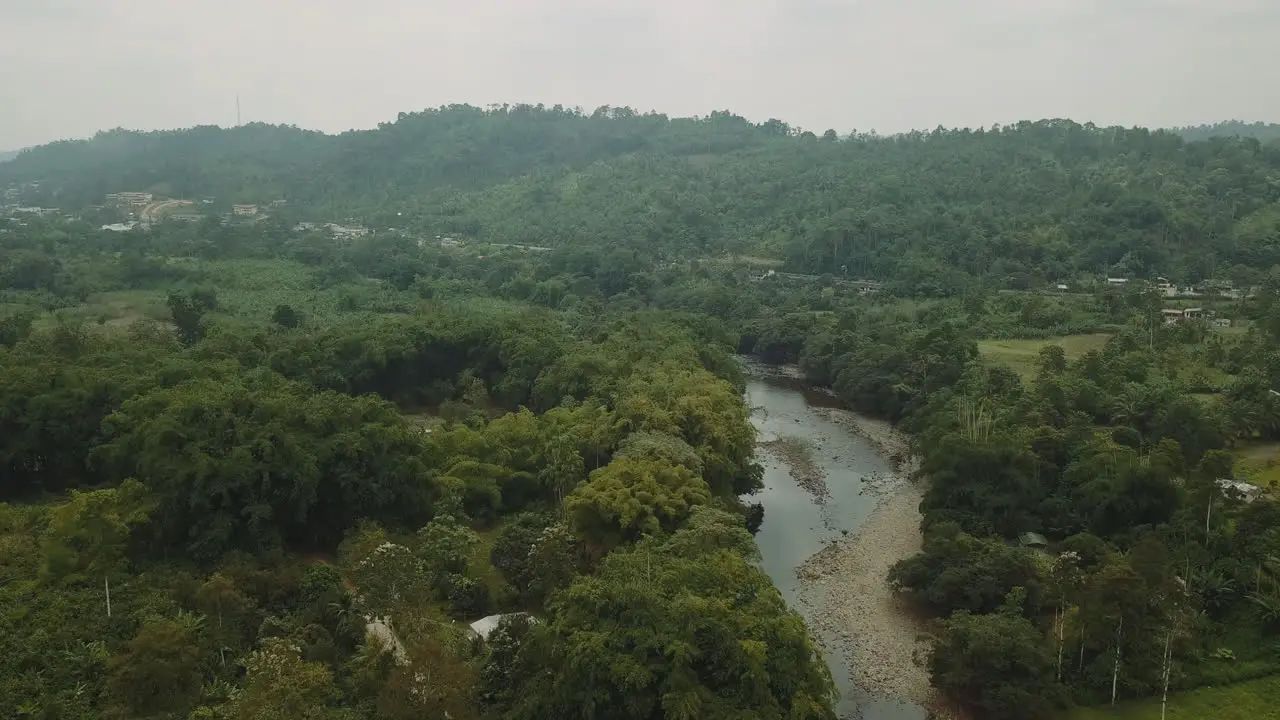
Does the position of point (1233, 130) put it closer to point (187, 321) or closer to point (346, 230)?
point (346, 230)

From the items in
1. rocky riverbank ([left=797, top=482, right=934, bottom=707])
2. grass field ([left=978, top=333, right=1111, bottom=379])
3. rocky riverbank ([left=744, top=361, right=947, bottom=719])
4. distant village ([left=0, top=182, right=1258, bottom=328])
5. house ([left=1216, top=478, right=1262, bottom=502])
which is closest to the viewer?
rocky riverbank ([left=797, top=482, right=934, bottom=707])

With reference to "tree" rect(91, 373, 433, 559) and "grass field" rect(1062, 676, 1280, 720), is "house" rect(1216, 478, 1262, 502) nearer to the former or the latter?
"grass field" rect(1062, 676, 1280, 720)

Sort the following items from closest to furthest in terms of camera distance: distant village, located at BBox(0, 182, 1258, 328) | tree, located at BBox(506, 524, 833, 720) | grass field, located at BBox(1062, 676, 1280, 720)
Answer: tree, located at BBox(506, 524, 833, 720) < grass field, located at BBox(1062, 676, 1280, 720) < distant village, located at BBox(0, 182, 1258, 328)

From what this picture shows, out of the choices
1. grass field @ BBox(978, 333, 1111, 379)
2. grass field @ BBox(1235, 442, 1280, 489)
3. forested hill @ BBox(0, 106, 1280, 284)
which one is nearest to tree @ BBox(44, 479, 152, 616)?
grass field @ BBox(1235, 442, 1280, 489)

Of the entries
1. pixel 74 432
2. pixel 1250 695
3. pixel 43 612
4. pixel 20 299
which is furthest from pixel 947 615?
pixel 20 299

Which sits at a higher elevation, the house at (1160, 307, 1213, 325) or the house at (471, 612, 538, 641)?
the house at (1160, 307, 1213, 325)

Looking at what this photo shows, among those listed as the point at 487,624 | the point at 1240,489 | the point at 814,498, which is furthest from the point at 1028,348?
the point at 487,624

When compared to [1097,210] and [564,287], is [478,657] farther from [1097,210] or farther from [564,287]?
[1097,210]

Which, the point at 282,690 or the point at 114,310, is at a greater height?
the point at 114,310
